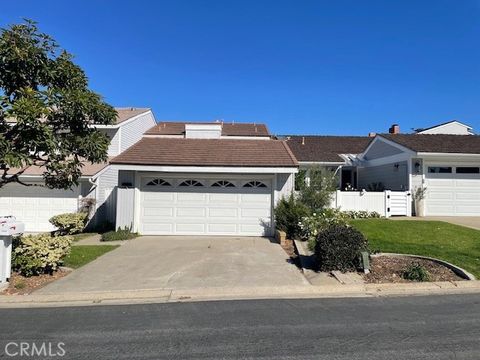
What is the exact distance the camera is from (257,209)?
1560 cm

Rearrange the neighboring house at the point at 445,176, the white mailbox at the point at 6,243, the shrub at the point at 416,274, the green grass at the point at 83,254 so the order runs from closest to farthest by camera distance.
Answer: the white mailbox at the point at 6,243
the shrub at the point at 416,274
the green grass at the point at 83,254
the neighboring house at the point at 445,176

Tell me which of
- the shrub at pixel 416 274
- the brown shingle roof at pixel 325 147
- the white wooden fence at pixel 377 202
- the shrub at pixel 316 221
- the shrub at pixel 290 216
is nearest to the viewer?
the shrub at pixel 416 274

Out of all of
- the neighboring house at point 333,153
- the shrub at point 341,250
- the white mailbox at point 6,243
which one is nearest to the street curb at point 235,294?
the white mailbox at point 6,243

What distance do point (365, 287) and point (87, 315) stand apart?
5490 millimetres

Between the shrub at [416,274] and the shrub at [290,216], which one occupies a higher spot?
the shrub at [290,216]

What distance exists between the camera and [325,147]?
27.8 meters

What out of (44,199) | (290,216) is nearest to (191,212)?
(290,216)

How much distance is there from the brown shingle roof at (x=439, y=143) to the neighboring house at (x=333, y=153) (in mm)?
3434

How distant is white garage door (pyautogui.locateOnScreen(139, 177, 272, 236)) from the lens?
1555cm

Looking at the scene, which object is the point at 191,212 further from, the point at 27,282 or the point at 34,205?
the point at 34,205

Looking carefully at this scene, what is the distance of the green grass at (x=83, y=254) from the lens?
416 inches

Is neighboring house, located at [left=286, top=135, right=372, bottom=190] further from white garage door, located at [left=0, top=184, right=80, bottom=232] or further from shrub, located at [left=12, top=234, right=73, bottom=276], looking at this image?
shrub, located at [left=12, top=234, right=73, bottom=276]

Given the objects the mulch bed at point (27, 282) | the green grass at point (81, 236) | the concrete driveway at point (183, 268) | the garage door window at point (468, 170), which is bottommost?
the mulch bed at point (27, 282)

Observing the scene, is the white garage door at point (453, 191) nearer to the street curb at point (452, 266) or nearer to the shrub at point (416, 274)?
the street curb at point (452, 266)
